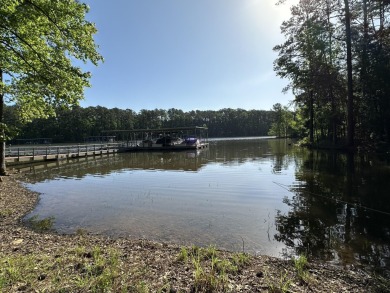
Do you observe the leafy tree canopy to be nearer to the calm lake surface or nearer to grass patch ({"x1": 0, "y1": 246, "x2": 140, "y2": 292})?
the calm lake surface

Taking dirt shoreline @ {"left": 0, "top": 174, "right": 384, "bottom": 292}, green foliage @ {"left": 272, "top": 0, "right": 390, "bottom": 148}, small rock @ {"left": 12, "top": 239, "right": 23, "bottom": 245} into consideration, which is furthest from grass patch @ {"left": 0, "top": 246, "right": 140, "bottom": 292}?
green foliage @ {"left": 272, "top": 0, "right": 390, "bottom": 148}

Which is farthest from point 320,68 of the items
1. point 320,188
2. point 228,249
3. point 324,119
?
point 228,249

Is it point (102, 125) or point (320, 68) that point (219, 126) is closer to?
point (102, 125)

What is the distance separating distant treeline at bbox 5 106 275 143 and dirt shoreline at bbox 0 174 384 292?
59088 millimetres

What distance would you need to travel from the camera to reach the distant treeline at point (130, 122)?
8900cm

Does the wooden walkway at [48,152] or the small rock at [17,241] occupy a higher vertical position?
the wooden walkway at [48,152]

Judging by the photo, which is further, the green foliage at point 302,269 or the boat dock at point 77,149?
the boat dock at point 77,149

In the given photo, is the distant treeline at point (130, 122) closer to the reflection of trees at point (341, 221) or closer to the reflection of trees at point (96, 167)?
the reflection of trees at point (96, 167)

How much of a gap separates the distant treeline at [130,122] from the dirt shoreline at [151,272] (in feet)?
194

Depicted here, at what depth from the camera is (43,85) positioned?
9930 millimetres

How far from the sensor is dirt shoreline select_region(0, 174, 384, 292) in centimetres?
356

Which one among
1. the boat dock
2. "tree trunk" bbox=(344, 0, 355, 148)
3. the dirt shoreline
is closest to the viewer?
the dirt shoreline

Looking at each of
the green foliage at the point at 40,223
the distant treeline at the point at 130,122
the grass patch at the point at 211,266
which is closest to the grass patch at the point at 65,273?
the grass patch at the point at 211,266

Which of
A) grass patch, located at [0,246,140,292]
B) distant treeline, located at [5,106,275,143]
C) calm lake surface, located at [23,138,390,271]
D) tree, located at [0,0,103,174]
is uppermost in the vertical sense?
distant treeline, located at [5,106,275,143]
